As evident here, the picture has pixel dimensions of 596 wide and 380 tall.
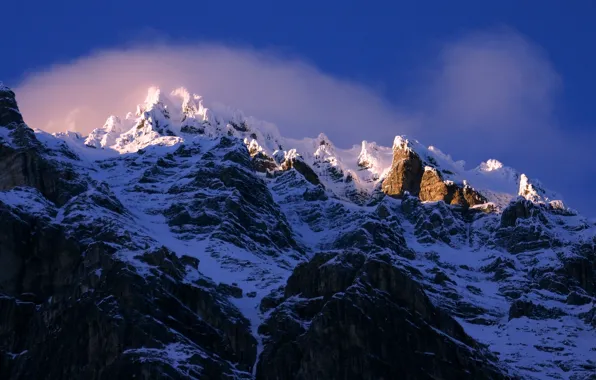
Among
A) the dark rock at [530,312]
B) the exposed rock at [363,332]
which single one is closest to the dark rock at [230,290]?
the exposed rock at [363,332]

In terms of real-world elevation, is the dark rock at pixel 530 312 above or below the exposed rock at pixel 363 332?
above

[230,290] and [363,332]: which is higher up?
[230,290]

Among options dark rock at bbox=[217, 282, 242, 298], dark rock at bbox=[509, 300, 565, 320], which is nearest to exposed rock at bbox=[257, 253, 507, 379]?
dark rock at bbox=[217, 282, 242, 298]

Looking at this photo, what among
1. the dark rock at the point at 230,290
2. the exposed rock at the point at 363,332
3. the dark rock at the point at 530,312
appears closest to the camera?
the exposed rock at the point at 363,332

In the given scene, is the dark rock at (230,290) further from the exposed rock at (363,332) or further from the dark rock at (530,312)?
the dark rock at (530,312)

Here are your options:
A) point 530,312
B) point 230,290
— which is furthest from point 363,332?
point 530,312

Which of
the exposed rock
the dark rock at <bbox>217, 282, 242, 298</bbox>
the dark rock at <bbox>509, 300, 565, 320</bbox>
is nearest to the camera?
the exposed rock

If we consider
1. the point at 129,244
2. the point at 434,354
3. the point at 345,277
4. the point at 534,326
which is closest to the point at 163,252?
the point at 129,244

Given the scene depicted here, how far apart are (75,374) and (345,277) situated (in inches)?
1232

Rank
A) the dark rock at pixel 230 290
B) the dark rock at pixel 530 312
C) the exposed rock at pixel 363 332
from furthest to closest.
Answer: the dark rock at pixel 530 312, the dark rock at pixel 230 290, the exposed rock at pixel 363 332

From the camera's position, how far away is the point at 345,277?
173 meters

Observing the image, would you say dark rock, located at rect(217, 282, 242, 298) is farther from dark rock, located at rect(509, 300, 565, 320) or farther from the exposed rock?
dark rock, located at rect(509, 300, 565, 320)

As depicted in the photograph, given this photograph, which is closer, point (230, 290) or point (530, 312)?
point (230, 290)

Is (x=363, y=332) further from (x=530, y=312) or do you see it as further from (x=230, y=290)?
(x=530, y=312)
